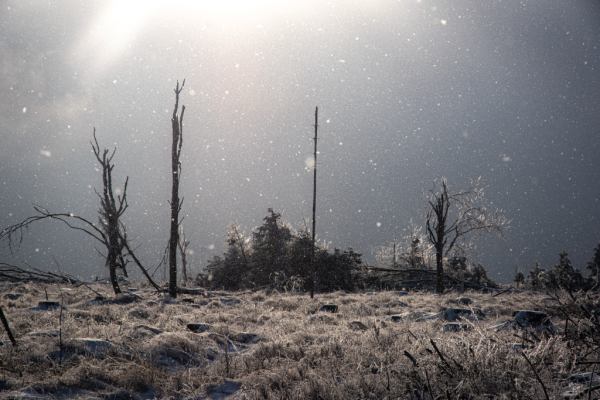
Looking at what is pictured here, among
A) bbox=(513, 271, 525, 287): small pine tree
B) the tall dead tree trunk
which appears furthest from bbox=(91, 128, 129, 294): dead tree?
bbox=(513, 271, 525, 287): small pine tree

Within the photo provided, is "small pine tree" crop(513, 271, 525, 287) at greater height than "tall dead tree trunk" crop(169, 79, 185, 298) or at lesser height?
lesser

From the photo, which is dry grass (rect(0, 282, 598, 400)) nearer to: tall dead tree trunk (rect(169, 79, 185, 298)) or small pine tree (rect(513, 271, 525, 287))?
tall dead tree trunk (rect(169, 79, 185, 298))

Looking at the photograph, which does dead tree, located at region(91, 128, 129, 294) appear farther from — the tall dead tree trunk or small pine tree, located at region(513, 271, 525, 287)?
small pine tree, located at region(513, 271, 525, 287)

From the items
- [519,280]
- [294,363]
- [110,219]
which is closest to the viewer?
[294,363]

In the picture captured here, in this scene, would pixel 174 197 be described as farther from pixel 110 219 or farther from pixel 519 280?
pixel 519 280

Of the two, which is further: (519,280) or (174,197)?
(519,280)

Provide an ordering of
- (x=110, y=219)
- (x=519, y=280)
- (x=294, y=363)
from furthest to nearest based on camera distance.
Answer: (x=519, y=280)
(x=110, y=219)
(x=294, y=363)

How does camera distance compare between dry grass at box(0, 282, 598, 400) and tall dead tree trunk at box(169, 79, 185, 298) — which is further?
tall dead tree trunk at box(169, 79, 185, 298)

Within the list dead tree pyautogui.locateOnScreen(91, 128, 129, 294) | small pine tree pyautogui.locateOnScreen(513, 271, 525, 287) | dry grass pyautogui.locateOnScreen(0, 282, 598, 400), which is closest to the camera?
dry grass pyautogui.locateOnScreen(0, 282, 598, 400)

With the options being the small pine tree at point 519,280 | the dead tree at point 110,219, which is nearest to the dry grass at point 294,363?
the dead tree at point 110,219

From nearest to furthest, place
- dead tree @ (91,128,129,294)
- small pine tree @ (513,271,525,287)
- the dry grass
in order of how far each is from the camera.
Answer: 1. the dry grass
2. dead tree @ (91,128,129,294)
3. small pine tree @ (513,271,525,287)

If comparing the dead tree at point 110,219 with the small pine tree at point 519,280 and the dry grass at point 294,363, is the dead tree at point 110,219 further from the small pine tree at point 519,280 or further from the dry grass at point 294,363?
the small pine tree at point 519,280

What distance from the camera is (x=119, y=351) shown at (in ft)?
14.3

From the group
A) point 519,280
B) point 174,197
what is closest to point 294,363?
point 174,197
